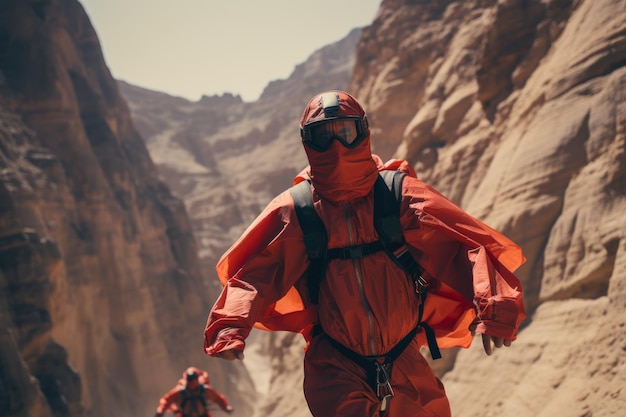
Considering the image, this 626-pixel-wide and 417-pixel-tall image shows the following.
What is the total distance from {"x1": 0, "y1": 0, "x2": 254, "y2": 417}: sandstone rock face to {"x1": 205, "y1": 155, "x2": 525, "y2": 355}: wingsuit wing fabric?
8946 mm

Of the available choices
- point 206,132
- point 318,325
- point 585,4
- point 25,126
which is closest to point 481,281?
point 318,325

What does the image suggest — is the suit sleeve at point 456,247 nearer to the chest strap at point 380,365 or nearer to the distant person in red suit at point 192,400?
the chest strap at point 380,365

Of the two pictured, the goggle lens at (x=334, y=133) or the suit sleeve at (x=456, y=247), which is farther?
the goggle lens at (x=334, y=133)

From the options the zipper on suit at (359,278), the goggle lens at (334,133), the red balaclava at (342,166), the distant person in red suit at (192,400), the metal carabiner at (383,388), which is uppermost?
the goggle lens at (334,133)

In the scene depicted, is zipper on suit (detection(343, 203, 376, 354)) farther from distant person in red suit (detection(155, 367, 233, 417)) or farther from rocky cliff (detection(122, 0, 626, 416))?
distant person in red suit (detection(155, 367, 233, 417))

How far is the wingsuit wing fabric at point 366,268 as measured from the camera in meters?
2.87

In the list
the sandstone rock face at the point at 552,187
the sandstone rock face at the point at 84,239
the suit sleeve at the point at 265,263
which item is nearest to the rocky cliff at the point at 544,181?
the sandstone rock face at the point at 552,187

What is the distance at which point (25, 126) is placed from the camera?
57.9 feet

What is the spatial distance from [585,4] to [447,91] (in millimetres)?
3996

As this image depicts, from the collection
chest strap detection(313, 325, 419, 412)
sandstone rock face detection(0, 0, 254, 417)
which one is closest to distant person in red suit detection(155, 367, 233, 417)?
sandstone rock face detection(0, 0, 254, 417)

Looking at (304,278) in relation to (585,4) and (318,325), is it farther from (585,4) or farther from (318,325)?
(585,4)

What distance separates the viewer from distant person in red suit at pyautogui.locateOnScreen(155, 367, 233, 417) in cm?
905

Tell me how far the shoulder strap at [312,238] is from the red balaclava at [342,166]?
105 millimetres

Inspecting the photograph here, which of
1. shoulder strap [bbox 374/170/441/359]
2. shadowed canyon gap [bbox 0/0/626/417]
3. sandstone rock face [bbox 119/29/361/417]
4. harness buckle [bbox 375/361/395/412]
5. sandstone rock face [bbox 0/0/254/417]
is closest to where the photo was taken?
harness buckle [bbox 375/361/395/412]
